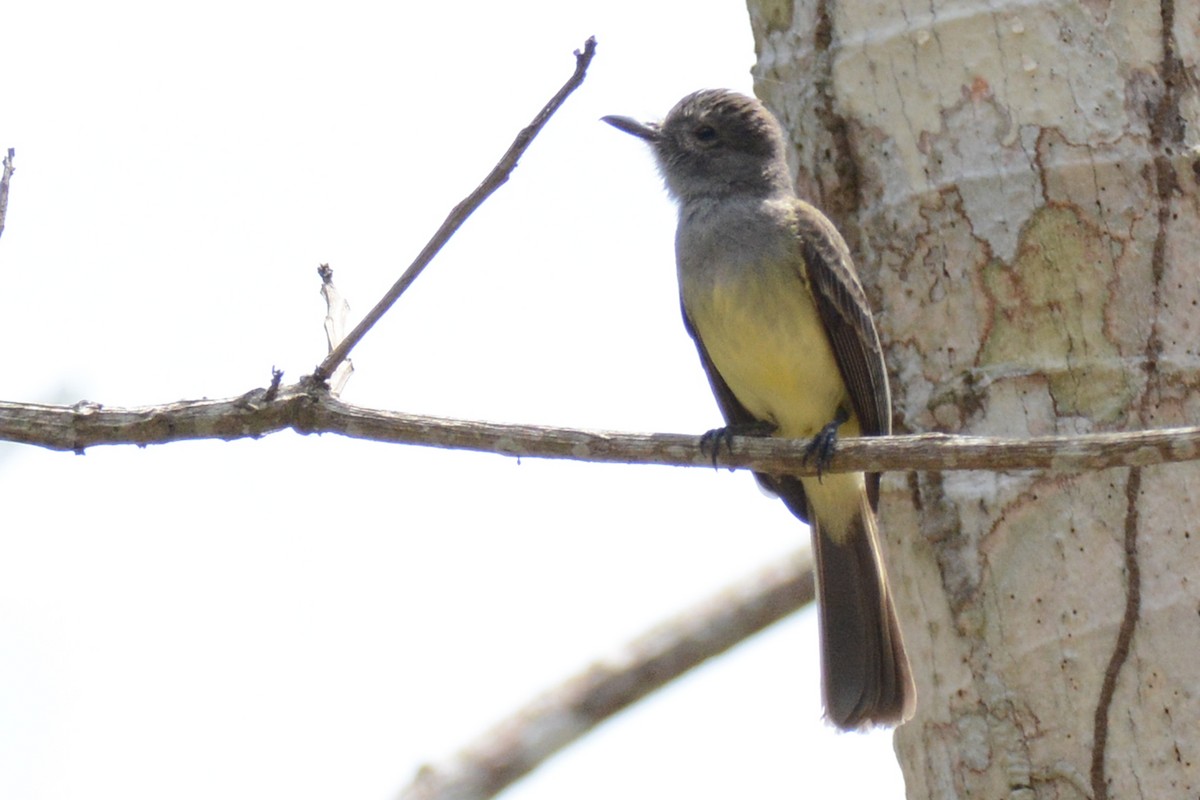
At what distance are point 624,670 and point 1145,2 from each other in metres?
2.47

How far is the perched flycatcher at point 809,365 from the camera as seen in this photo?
13.0 ft

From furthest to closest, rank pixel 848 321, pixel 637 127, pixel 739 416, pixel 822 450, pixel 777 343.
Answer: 1. pixel 637 127
2. pixel 739 416
3. pixel 777 343
4. pixel 848 321
5. pixel 822 450

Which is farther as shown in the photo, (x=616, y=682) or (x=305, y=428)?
(x=616, y=682)

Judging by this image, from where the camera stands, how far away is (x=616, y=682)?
450cm

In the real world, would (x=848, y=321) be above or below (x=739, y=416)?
above

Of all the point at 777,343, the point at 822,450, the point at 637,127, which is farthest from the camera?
the point at 637,127

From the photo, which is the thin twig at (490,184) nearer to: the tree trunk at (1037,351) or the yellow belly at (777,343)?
the tree trunk at (1037,351)

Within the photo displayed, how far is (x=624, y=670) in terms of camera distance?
4559 millimetres

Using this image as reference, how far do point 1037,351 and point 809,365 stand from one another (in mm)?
901

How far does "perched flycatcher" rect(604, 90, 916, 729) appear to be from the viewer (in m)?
3.97

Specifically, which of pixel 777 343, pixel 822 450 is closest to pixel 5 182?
pixel 822 450

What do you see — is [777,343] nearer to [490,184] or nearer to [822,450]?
[822,450]

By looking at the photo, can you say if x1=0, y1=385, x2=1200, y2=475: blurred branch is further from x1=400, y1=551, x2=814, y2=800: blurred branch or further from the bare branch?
x1=400, y1=551, x2=814, y2=800: blurred branch

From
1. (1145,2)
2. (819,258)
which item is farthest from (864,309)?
(1145,2)
